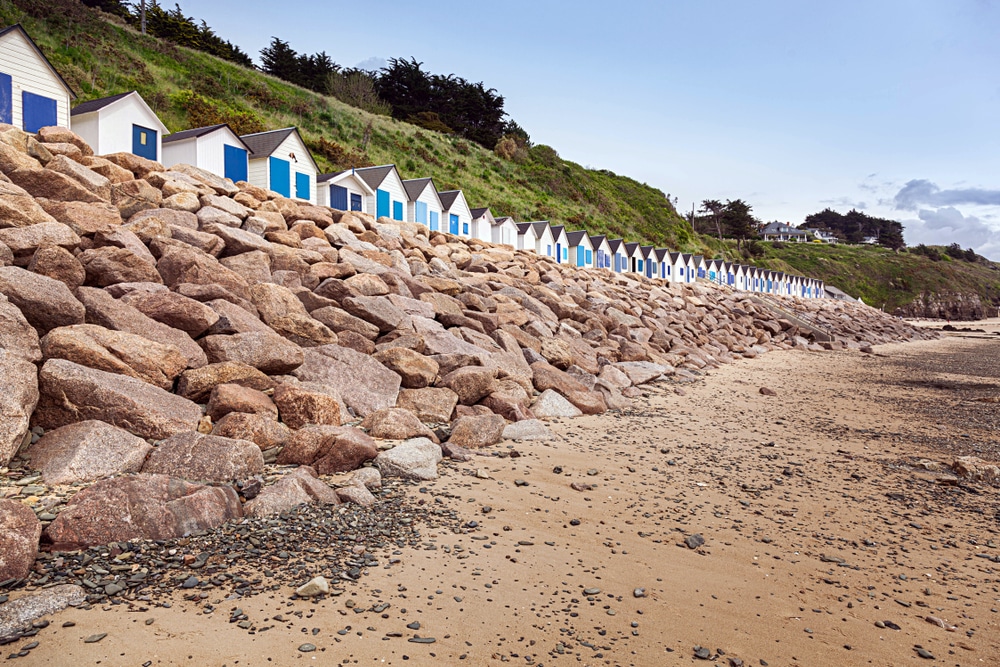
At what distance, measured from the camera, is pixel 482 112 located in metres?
77.1

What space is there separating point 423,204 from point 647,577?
30.9 m

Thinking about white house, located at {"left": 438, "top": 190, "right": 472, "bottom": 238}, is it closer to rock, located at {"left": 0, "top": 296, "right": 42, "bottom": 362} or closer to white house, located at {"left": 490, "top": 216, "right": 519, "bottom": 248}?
white house, located at {"left": 490, "top": 216, "right": 519, "bottom": 248}

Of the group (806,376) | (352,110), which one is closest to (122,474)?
(806,376)

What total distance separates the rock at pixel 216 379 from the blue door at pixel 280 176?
2038 centimetres

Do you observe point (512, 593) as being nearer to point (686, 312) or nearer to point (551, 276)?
point (551, 276)

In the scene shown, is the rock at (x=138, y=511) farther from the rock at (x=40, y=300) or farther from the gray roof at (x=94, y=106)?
the gray roof at (x=94, y=106)

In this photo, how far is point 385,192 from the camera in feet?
100

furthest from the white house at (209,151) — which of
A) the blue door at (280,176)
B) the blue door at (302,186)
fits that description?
the blue door at (302,186)

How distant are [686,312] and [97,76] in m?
40.7

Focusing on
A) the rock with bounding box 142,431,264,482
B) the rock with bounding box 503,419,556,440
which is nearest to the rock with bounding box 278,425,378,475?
the rock with bounding box 142,431,264,482

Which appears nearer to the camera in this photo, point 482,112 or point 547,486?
point 547,486

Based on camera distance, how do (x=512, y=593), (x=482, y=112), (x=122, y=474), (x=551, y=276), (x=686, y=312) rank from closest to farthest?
(x=512, y=593), (x=122, y=474), (x=551, y=276), (x=686, y=312), (x=482, y=112)

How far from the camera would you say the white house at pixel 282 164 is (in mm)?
25500

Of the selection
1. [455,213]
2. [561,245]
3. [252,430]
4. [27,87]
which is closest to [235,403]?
[252,430]
